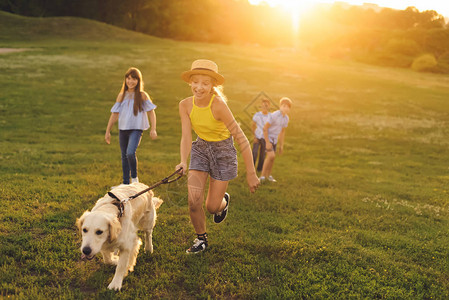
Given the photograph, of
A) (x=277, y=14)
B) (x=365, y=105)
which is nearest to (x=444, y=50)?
(x=365, y=105)

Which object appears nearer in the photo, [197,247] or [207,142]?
[207,142]

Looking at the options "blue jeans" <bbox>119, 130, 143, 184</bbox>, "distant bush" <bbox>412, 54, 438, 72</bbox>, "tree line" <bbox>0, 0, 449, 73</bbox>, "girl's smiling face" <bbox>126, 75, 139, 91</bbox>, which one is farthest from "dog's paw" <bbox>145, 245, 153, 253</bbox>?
"tree line" <bbox>0, 0, 449, 73</bbox>

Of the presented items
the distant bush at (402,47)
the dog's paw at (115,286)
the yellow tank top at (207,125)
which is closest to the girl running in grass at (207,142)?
the yellow tank top at (207,125)

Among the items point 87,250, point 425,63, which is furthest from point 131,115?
point 425,63

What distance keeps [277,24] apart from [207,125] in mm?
87330

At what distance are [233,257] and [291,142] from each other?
14.2 meters

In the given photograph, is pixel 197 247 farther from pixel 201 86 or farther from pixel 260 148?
pixel 260 148

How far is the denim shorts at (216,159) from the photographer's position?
5379 mm

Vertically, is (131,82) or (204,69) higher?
(204,69)

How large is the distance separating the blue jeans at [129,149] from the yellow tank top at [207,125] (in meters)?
3.15

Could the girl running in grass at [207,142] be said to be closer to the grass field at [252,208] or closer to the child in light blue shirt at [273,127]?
the grass field at [252,208]

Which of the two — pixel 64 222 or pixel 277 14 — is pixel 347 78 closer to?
pixel 64 222

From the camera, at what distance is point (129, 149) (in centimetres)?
804

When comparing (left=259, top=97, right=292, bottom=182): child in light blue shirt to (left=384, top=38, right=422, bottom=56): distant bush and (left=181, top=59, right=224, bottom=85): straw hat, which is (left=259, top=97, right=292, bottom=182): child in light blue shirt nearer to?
(left=181, top=59, right=224, bottom=85): straw hat
